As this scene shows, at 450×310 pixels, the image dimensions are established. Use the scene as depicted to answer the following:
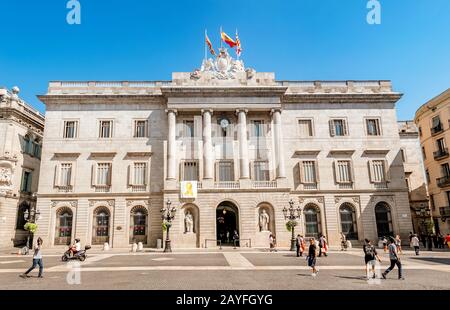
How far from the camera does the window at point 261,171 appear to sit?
3488 centimetres

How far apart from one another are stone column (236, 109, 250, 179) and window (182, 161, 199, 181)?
5006 millimetres

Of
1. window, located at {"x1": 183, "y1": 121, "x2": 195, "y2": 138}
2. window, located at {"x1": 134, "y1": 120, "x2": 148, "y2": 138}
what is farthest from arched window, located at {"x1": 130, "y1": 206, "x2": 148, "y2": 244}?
window, located at {"x1": 183, "y1": 121, "x2": 195, "y2": 138}

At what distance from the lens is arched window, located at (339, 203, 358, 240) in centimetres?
3431

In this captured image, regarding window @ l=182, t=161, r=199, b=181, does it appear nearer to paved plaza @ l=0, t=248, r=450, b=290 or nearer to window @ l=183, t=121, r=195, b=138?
window @ l=183, t=121, r=195, b=138

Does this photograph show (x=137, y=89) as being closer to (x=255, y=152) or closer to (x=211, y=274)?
(x=255, y=152)

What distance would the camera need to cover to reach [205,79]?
3634 centimetres

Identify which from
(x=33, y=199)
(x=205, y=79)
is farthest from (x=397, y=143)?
(x=33, y=199)

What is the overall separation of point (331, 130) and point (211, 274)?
26618 millimetres

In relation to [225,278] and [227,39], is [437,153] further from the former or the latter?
[225,278]

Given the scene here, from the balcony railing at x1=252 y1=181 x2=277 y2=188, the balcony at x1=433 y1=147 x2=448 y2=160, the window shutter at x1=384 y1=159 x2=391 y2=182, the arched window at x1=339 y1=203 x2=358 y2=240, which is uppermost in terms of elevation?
the balcony at x1=433 y1=147 x2=448 y2=160

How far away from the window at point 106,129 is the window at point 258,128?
16429 mm

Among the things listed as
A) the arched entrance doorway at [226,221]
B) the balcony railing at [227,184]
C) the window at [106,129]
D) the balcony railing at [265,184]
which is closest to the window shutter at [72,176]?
the window at [106,129]

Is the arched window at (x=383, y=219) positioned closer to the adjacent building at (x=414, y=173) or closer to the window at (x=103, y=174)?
the adjacent building at (x=414, y=173)

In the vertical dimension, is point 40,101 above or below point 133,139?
above
